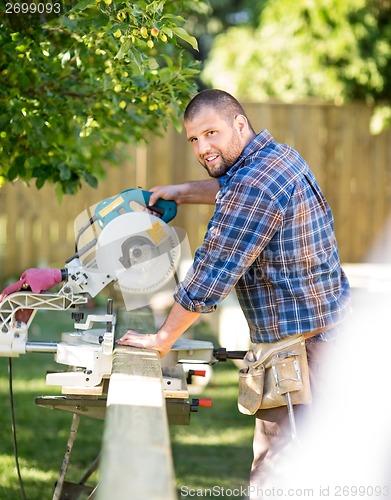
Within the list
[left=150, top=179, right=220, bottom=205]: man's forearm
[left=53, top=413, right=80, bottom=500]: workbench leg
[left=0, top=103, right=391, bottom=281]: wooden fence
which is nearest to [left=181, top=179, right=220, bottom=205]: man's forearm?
[left=150, top=179, right=220, bottom=205]: man's forearm

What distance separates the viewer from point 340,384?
3.46 meters

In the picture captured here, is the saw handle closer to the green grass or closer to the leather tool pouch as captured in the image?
the leather tool pouch

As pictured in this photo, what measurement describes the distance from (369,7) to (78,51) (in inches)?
293

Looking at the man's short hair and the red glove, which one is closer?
the man's short hair

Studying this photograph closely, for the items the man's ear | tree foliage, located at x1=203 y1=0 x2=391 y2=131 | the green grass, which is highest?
tree foliage, located at x1=203 y1=0 x2=391 y2=131

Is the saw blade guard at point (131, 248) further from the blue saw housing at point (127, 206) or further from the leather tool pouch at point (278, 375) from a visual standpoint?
the leather tool pouch at point (278, 375)

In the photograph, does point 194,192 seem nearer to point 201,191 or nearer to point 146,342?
point 201,191

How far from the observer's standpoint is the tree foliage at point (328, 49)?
10297 millimetres

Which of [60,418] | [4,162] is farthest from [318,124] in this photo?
[4,162]

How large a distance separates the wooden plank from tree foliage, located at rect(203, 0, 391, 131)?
8053 mm

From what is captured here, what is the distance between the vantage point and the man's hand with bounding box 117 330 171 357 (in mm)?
3215

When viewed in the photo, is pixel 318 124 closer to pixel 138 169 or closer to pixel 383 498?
pixel 138 169

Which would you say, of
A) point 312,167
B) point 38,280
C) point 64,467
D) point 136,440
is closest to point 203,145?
point 38,280

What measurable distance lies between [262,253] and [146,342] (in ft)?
1.76
